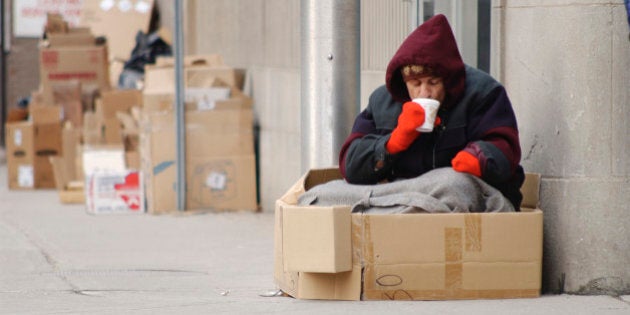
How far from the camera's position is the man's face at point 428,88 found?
478 centimetres

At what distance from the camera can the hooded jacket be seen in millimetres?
4676

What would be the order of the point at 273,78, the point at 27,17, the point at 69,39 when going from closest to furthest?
1. the point at 273,78
2. the point at 69,39
3. the point at 27,17

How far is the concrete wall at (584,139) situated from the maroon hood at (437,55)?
0.41m

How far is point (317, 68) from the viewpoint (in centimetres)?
532

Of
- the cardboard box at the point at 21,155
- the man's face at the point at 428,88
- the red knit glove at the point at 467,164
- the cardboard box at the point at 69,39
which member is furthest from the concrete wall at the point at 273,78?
the red knit glove at the point at 467,164

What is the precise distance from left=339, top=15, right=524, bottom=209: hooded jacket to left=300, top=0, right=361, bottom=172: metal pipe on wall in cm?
44

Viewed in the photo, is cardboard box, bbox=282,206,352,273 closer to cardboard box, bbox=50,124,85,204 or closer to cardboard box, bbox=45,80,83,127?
cardboard box, bbox=50,124,85,204

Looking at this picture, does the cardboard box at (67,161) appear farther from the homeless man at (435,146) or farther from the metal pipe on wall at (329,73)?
the homeless man at (435,146)

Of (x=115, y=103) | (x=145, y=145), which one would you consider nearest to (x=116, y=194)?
(x=145, y=145)

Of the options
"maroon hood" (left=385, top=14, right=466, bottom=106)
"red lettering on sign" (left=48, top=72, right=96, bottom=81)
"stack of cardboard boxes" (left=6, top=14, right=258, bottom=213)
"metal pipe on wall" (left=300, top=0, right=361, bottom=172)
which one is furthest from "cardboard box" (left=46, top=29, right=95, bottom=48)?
"maroon hood" (left=385, top=14, right=466, bottom=106)

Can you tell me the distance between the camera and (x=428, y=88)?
4.79 m

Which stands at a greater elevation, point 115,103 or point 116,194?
point 115,103

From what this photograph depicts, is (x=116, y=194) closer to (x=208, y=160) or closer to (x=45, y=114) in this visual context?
(x=208, y=160)

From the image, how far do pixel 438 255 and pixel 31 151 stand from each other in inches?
321
